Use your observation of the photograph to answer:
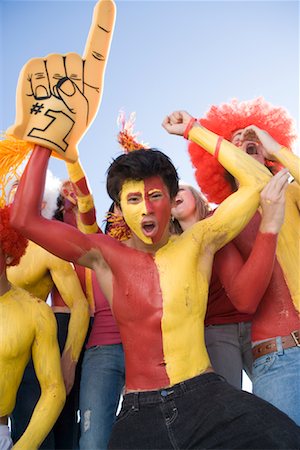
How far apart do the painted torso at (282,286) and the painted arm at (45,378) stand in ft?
3.37

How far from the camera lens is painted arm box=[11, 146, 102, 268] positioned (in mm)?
2648

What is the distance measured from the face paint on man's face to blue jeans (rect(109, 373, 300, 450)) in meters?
0.69

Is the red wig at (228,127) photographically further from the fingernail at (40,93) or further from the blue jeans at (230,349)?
the fingernail at (40,93)

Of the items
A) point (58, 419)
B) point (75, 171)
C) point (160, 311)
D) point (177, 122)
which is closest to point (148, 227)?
point (160, 311)

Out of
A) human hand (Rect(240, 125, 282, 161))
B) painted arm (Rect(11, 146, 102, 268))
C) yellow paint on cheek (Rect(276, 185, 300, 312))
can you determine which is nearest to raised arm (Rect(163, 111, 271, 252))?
human hand (Rect(240, 125, 282, 161))

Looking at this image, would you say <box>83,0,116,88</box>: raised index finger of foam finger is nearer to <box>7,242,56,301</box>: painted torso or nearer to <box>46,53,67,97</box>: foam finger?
<box>46,53,67,97</box>: foam finger

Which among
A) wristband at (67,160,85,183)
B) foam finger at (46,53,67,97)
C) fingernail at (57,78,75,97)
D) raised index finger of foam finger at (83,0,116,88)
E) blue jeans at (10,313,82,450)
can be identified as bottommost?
blue jeans at (10,313,82,450)

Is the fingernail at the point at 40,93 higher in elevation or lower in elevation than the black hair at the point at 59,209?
higher

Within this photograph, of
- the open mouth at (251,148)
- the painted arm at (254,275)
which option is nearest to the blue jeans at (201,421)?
the painted arm at (254,275)

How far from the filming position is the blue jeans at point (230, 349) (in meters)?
3.27

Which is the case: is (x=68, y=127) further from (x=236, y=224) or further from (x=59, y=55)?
(x=236, y=224)

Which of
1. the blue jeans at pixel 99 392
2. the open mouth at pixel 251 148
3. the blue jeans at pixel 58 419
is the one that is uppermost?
the open mouth at pixel 251 148

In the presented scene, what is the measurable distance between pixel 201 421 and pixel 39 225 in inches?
42.5

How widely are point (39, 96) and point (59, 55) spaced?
9.9 inches
